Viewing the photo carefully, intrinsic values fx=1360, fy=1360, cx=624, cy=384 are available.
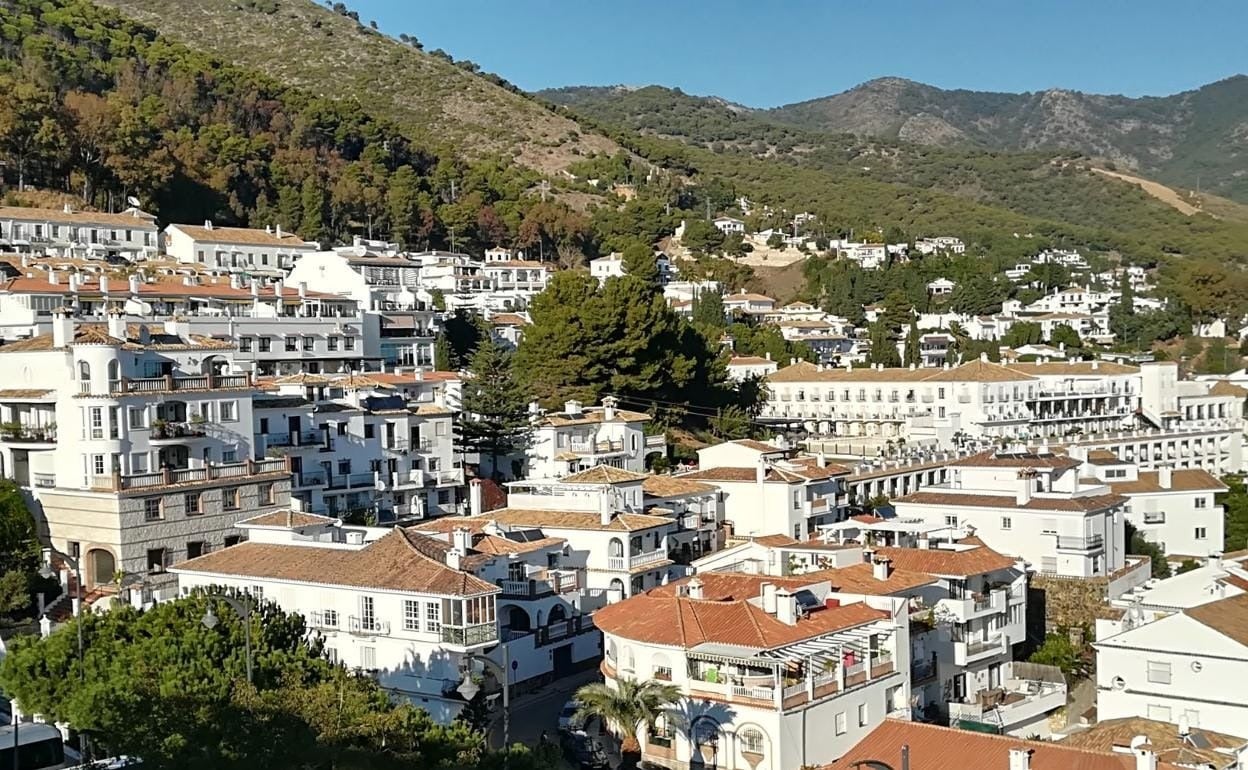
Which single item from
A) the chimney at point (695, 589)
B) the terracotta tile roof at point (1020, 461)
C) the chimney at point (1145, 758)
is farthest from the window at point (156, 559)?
the terracotta tile roof at point (1020, 461)

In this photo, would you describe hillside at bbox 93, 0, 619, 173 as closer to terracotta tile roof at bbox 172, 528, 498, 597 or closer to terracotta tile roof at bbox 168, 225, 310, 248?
terracotta tile roof at bbox 168, 225, 310, 248

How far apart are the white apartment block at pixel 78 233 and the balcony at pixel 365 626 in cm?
4277

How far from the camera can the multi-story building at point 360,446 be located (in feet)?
137

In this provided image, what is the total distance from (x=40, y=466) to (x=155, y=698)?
1776cm

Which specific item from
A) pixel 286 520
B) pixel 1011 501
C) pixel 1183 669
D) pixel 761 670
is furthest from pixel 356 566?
pixel 1011 501

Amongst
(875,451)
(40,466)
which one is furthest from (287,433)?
(875,451)

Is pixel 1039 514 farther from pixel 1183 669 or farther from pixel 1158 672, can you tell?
pixel 1183 669

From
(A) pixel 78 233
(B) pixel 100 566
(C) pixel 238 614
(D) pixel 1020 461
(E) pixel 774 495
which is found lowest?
(E) pixel 774 495

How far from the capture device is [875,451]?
69.9m

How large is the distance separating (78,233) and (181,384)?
120 ft

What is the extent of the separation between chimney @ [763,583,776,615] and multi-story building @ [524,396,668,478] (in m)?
21.1

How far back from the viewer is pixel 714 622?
27.0 meters

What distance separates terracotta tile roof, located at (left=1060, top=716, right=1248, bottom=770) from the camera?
2548cm

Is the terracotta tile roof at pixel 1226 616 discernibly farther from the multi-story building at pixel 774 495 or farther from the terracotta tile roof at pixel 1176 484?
the terracotta tile roof at pixel 1176 484
